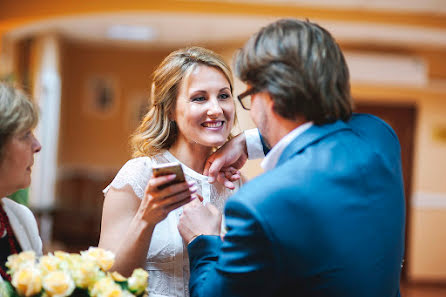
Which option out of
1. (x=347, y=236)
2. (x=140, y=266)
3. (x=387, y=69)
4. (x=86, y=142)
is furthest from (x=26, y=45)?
(x=347, y=236)

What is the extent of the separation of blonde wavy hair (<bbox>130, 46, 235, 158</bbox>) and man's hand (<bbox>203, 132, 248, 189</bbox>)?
0.64ft

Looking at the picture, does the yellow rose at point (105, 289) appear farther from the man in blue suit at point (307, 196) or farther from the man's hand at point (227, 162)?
the man's hand at point (227, 162)

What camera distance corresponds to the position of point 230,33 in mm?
7312

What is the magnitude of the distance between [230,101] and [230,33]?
5.68m

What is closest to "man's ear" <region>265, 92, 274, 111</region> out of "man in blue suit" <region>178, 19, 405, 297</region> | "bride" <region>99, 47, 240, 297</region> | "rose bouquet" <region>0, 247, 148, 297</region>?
"man in blue suit" <region>178, 19, 405, 297</region>

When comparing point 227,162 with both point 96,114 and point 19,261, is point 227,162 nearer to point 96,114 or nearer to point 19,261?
point 19,261

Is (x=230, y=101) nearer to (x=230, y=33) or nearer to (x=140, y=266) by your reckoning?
(x=140, y=266)

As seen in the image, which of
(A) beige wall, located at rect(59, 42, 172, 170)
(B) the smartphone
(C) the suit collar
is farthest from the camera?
(A) beige wall, located at rect(59, 42, 172, 170)

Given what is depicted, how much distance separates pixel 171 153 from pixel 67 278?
0.82 metres

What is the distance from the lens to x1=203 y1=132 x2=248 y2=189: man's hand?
173 centimetres

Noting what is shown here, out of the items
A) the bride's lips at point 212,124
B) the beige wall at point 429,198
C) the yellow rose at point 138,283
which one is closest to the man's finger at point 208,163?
the bride's lips at point 212,124

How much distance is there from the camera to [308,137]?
3.92 feet

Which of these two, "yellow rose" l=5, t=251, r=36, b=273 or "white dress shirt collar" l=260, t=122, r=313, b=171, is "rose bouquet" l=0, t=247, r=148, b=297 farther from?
"white dress shirt collar" l=260, t=122, r=313, b=171

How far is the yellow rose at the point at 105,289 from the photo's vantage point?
3.64 feet
